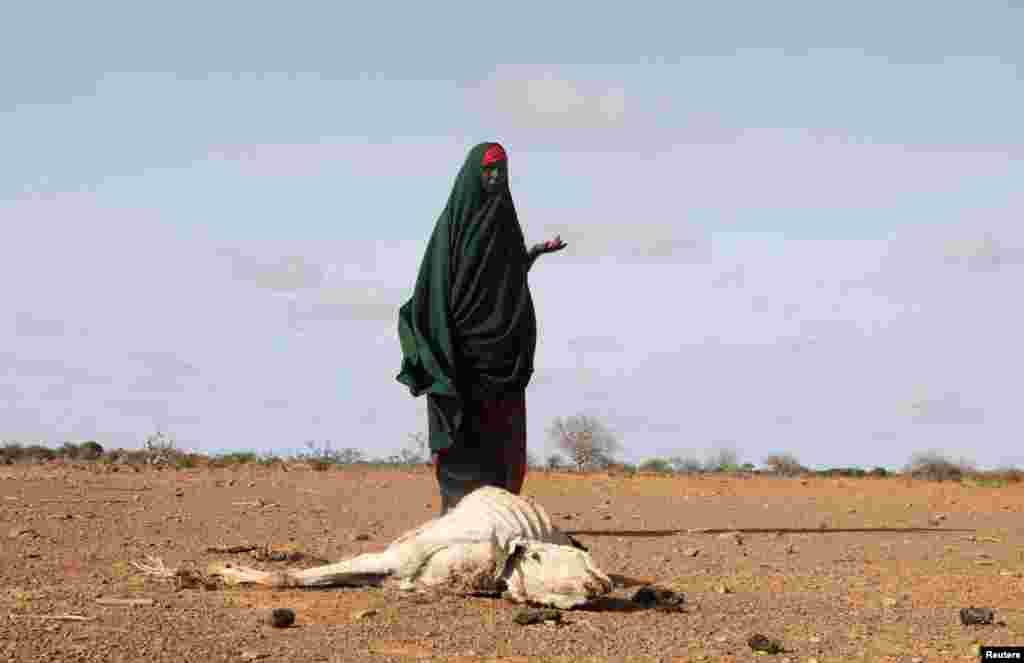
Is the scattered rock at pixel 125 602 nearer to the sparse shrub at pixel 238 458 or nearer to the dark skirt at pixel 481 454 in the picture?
the dark skirt at pixel 481 454

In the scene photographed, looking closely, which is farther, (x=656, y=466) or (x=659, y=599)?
(x=656, y=466)

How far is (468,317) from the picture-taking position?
11.5 meters

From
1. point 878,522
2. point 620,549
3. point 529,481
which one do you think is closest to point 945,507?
point 878,522

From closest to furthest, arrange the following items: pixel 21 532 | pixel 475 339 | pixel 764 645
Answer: pixel 764 645
pixel 475 339
pixel 21 532

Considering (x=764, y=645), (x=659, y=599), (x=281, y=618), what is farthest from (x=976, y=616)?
(x=281, y=618)

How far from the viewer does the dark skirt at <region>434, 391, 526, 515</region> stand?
11516mm

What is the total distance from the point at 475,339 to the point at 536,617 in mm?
3856

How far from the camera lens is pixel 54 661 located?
260 inches

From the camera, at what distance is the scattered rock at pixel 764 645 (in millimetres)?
7348

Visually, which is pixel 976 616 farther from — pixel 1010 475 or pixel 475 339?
pixel 1010 475

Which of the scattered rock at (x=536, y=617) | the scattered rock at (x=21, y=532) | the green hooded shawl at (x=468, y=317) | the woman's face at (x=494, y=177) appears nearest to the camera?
the scattered rock at (x=536, y=617)

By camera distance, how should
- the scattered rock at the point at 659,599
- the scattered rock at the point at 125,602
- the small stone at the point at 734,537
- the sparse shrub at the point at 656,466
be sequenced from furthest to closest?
the sparse shrub at the point at 656,466 → the small stone at the point at 734,537 → the scattered rock at the point at 659,599 → the scattered rock at the point at 125,602

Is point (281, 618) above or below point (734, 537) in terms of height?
above

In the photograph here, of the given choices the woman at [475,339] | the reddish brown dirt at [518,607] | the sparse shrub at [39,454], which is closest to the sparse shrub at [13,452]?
the sparse shrub at [39,454]
